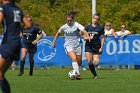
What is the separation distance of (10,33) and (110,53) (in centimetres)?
1614

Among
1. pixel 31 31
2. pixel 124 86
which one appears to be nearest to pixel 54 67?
pixel 31 31

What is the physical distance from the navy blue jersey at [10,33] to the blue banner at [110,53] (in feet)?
51.9

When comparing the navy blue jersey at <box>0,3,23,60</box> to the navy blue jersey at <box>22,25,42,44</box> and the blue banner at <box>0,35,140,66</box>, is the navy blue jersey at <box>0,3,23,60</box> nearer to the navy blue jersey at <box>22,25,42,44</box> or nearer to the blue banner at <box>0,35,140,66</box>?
the navy blue jersey at <box>22,25,42,44</box>

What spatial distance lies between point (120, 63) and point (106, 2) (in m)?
18.8

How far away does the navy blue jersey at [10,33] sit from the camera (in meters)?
10.5

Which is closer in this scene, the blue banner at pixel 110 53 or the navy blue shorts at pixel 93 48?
the navy blue shorts at pixel 93 48

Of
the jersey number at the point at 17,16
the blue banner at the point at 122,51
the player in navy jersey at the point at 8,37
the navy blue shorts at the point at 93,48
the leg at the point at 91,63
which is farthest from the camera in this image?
the blue banner at the point at 122,51

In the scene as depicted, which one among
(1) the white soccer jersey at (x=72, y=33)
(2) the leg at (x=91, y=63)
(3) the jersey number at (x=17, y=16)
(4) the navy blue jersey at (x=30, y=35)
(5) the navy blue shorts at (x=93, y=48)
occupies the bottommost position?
(2) the leg at (x=91, y=63)

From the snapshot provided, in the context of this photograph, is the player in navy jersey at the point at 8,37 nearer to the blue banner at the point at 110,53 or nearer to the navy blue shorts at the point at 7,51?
the navy blue shorts at the point at 7,51

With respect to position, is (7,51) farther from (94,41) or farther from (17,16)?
(94,41)

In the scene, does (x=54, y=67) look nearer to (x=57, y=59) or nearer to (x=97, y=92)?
(x=57, y=59)

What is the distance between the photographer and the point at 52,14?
4972 centimetres

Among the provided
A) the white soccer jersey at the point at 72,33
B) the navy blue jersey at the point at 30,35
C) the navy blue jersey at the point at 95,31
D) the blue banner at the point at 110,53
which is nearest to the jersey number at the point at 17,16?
the white soccer jersey at the point at 72,33

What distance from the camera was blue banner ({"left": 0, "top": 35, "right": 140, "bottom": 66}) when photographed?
26.2 m
